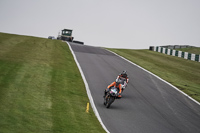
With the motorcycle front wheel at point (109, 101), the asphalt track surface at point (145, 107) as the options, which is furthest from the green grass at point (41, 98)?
the motorcycle front wheel at point (109, 101)

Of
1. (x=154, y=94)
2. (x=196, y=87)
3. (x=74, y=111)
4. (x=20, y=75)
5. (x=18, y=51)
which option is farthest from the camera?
(x=18, y=51)

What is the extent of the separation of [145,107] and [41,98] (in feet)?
19.2

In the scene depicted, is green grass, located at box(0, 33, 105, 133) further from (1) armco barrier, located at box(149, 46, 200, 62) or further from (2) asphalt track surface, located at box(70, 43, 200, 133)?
(1) armco barrier, located at box(149, 46, 200, 62)

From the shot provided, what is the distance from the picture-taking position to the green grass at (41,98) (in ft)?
38.4

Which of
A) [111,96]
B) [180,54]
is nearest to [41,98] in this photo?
[111,96]

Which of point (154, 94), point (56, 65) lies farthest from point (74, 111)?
point (56, 65)

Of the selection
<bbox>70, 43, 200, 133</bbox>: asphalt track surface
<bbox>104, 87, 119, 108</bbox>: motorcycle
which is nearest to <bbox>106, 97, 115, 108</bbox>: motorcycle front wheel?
<bbox>104, 87, 119, 108</bbox>: motorcycle

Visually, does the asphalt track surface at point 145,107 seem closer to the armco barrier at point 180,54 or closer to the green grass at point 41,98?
the green grass at point 41,98

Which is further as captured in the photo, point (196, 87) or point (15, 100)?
point (196, 87)

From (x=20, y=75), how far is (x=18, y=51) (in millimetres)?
10179

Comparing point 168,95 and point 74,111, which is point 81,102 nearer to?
point 74,111

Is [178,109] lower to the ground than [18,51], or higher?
lower

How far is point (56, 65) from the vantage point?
24.9m

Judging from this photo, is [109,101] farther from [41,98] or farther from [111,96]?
[41,98]
